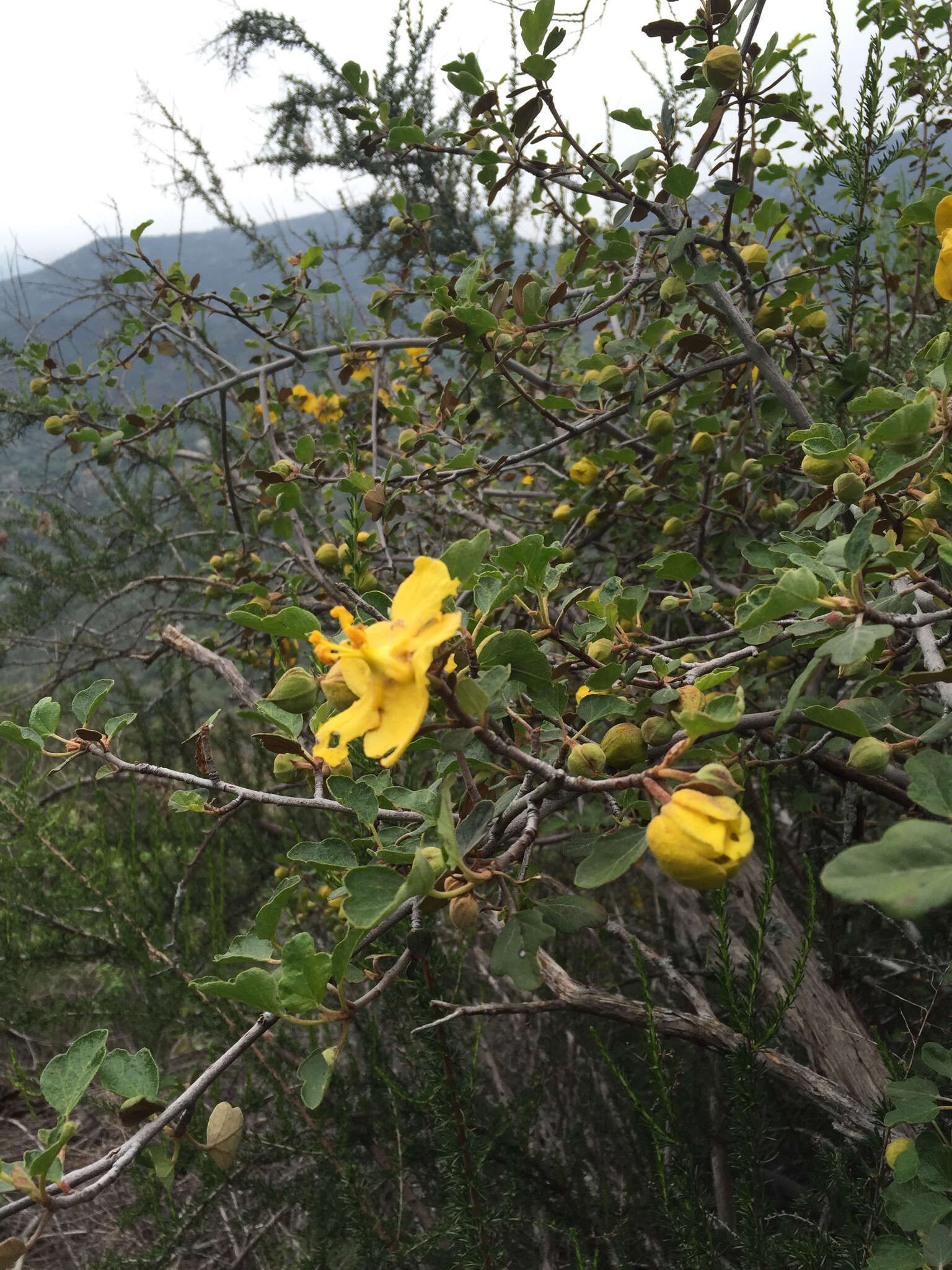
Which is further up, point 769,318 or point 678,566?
point 769,318

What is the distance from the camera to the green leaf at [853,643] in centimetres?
66

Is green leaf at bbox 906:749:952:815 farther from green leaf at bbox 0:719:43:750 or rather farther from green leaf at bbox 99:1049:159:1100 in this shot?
green leaf at bbox 0:719:43:750

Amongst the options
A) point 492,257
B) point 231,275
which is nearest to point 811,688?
point 492,257

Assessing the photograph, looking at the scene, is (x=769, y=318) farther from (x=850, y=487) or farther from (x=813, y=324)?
(x=850, y=487)

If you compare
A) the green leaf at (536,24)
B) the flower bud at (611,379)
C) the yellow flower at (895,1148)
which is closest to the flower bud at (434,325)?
the flower bud at (611,379)

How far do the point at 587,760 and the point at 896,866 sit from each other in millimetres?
342

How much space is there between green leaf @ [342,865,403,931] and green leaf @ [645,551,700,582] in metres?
0.70

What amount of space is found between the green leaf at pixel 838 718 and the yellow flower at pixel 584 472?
1.23 metres

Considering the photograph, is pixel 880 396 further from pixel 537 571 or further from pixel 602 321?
pixel 602 321

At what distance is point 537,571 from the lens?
91 centimetres

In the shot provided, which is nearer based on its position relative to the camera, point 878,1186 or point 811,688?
point 878,1186

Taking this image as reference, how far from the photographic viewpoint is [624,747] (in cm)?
81

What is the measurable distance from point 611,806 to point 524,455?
845mm

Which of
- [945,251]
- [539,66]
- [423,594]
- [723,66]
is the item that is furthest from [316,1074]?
[539,66]
